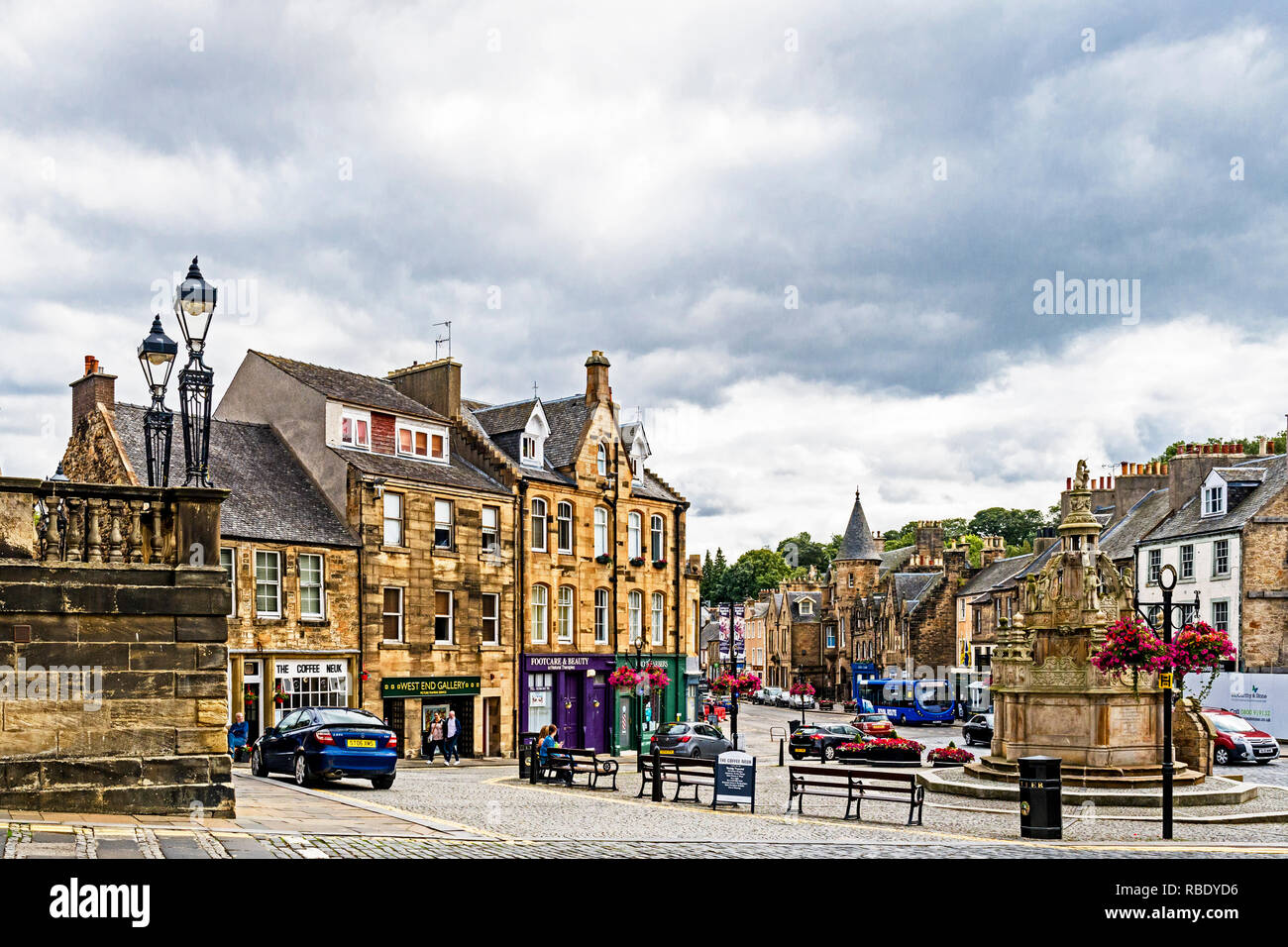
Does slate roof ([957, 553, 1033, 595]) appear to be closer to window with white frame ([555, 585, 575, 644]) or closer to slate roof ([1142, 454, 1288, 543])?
slate roof ([1142, 454, 1288, 543])

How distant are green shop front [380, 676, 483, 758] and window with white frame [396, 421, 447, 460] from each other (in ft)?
26.3

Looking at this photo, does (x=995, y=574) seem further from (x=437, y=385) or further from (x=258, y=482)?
(x=258, y=482)

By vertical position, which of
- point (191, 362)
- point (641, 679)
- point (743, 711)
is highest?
point (191, 362)

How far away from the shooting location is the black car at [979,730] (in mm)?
46594

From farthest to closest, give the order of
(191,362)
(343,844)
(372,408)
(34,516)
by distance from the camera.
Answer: (372,408), (191,362), (34,516), (343,844)

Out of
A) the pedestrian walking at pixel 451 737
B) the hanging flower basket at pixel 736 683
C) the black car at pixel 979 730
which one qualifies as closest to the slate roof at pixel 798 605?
the black car at pixel 979 730

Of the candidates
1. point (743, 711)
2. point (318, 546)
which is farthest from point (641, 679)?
point (743, 711)

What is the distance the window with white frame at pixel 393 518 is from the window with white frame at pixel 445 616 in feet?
8.50

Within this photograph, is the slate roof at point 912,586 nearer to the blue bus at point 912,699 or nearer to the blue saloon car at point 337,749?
the blue bus at point 912,699

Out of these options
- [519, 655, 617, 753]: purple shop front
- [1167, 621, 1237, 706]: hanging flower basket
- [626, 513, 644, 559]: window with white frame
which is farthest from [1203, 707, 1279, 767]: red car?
[626, 513, 644, 559]: window with white frame

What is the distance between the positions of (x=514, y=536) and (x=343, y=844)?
103 ft

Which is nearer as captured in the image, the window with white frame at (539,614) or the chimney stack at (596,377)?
the window with white frame at (539,614)
